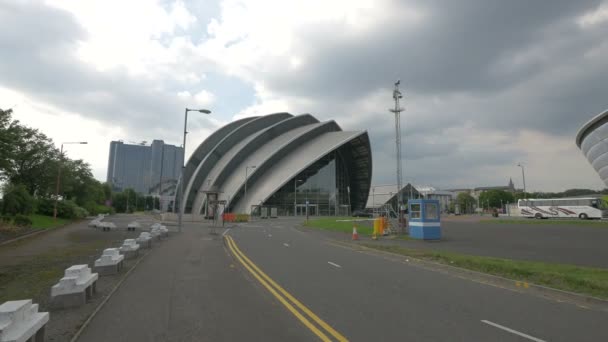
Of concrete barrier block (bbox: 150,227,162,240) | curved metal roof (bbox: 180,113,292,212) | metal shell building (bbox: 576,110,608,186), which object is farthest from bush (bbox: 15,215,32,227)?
metal shell building (bbox: 576,110,608,186)

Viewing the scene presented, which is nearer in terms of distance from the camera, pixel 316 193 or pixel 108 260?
pixel 108 260

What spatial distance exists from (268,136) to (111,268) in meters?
70.0

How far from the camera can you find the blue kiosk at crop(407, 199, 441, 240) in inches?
928

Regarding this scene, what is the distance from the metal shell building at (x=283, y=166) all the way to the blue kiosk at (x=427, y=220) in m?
43.0

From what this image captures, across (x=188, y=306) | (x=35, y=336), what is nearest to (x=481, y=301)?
(x=188, y=306)

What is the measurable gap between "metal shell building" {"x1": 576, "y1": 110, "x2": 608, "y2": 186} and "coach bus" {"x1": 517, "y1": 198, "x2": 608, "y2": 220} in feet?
24.2

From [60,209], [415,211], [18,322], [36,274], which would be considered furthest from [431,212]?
[60,209]

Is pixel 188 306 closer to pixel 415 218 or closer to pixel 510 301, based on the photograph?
pixel 510 301

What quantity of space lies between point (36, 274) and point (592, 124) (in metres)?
65.6

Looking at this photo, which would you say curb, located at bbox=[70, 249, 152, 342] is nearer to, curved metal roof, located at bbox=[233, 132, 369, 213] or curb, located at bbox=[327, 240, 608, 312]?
curb, located at bbox=[327, 240, 608, 312]

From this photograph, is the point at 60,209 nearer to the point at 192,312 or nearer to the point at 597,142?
the point at 192,312

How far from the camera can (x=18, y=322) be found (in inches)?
179

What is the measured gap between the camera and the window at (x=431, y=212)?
23703mm

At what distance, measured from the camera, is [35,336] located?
504 centimetres
